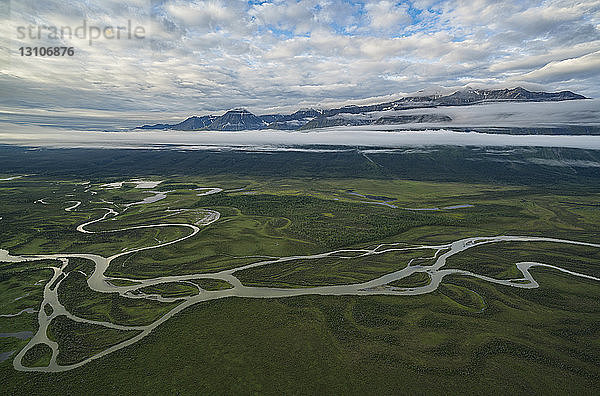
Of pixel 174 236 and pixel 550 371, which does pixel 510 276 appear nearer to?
pixel 550 371

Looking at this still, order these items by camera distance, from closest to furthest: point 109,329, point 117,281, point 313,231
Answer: point 109,329 → point 117,281 → point 313,231

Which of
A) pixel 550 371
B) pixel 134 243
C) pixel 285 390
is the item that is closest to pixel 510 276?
pixel 550 371

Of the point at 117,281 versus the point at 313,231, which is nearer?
the point at 117,281

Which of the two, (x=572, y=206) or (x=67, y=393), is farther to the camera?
(x=572, y=206)

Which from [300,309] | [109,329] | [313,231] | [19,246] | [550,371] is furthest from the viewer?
[313,231]

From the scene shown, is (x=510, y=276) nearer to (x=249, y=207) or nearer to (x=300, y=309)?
(x=300, y=309)

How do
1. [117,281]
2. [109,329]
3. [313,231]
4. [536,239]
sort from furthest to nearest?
[313,231], [536,239], [117,281], [109,329]

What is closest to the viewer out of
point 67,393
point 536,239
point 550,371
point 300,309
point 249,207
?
point 67,393

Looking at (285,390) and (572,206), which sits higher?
(572,206)

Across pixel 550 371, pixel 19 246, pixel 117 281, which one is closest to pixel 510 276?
pixel 550 371
